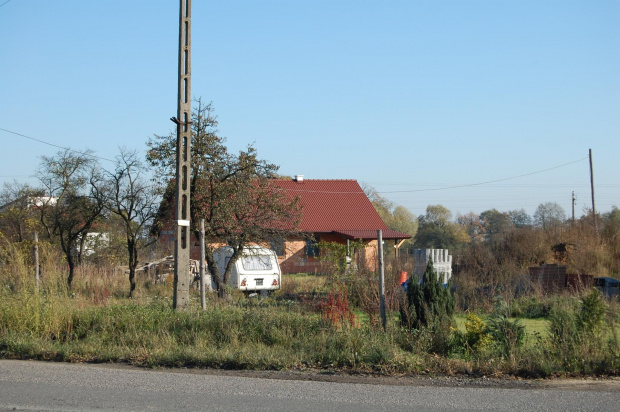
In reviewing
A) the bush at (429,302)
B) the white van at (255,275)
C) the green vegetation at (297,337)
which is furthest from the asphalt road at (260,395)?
the white van at (255,275)

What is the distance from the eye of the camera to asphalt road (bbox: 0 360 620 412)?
713 cm

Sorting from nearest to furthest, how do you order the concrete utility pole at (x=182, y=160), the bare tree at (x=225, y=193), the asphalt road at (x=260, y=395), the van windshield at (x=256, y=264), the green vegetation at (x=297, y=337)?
1. the asphalt road at (x=260, y=395)
2. the green vegetation at (x=297, y=337)
3. the concrete utility pole at (x=182, y=160)
4. the bare tree at (x=225, y=193)
5. the van windshield at (x=256, y=264)

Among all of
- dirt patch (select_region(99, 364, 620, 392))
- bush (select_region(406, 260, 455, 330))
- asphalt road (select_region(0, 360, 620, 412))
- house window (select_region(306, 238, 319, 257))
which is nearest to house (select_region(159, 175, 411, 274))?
house window (select_region(306, 238, 319, 257))

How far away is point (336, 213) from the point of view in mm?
43531

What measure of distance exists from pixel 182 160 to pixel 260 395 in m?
6.96

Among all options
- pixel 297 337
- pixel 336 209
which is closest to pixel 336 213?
pixel 336 209

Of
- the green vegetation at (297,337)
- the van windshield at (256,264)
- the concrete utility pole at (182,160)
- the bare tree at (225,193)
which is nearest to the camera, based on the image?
the green vegetation at (297,337)

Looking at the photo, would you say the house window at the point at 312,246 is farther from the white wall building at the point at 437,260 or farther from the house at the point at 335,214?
the house at the point at 335,214

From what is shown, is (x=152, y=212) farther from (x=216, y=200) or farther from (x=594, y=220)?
(x=594, y=220)

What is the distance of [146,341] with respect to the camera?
34.9ft

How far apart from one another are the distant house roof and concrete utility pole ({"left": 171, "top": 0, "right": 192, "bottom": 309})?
26.4 metres

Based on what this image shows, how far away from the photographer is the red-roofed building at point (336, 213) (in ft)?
133

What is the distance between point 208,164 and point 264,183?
1840 millimetres

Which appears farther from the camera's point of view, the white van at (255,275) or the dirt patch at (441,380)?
the white van at (255,275)
